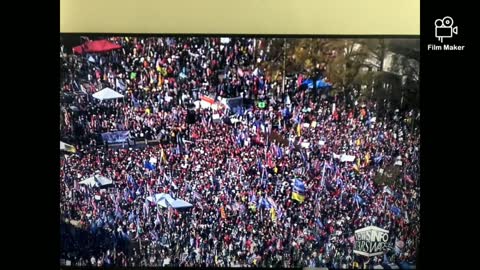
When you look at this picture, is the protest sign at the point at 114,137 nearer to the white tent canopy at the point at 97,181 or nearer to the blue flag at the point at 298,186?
the white tent canopy at the point at 97,181

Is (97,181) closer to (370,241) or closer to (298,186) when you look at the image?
(298,186)
